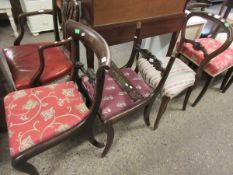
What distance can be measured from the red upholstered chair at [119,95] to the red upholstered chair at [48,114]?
11 centimetres

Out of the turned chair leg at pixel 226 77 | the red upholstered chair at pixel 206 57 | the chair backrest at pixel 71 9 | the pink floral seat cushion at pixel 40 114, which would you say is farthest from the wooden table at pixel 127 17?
the turned chair leg at pixel 226 77

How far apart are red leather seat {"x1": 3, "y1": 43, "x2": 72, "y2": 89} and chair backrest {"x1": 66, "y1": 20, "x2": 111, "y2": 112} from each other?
12.3 inches

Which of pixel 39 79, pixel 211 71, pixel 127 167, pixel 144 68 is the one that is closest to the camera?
pixel 39 79

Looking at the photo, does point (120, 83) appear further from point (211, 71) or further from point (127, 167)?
point (211, 71)

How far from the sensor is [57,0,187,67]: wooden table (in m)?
1.19

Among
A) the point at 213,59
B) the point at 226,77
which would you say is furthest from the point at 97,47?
the point at 226,77

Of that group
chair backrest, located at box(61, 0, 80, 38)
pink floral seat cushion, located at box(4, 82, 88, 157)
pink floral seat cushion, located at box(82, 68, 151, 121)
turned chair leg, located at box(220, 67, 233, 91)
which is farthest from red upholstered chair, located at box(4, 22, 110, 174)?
turned chair leg, located at box(220, 67, 233, 91)

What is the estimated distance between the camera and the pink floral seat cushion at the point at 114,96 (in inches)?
41.4

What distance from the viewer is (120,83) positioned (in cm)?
118

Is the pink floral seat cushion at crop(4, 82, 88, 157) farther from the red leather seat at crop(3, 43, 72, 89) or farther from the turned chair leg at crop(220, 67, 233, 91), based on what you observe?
the turned chair leg at crop(220, 67, 233, 91)

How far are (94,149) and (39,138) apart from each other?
22.3 inches

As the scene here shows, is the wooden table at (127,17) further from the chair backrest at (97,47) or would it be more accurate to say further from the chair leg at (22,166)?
the chair leg at (22,166)

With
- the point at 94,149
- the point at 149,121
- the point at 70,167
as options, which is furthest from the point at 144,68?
the point at 70,167

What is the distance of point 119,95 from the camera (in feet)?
3.74
